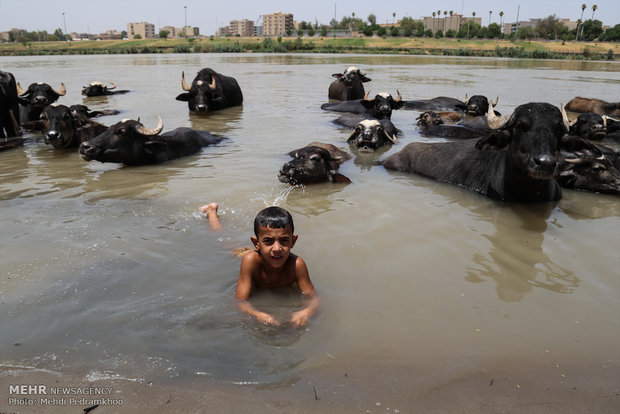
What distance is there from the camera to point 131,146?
687 cm

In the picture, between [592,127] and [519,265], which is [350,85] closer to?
[592,127]

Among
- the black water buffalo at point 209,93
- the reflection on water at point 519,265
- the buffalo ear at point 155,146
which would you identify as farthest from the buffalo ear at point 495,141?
the black water buffalo at point 209,93

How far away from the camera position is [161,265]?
3.62 m

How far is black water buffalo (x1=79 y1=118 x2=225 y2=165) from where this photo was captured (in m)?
6.66

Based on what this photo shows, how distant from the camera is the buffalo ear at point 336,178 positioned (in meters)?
6.20

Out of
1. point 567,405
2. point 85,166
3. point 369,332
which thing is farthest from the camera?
point 85,166

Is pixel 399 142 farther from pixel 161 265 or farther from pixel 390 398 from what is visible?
pixel 390 398

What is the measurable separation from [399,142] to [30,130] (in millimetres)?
7455

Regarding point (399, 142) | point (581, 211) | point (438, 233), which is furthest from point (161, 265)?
point (399, 142)

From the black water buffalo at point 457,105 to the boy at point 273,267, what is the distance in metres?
10.0

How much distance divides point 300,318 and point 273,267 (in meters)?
0.47

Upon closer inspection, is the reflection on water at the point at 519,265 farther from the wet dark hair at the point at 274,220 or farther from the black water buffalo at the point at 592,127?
the black water buffalo at the point at 592,127

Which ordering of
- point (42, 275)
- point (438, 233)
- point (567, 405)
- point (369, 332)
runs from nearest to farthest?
point (567, 405)
point (369, 332)
point (42, 275)
point (438, 233)

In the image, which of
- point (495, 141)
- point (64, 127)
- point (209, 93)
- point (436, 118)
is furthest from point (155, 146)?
point (436, 118)
